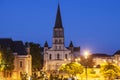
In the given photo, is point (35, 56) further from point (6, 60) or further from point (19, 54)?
point (6, 60)

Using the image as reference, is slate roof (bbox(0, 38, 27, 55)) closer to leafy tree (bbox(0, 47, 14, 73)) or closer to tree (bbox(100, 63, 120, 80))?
leafy tree (bbox(0, 47, 14, 73))

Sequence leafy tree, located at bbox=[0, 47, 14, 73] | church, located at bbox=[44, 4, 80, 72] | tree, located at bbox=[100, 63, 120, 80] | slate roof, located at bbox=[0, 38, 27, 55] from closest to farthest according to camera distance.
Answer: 1. tree, located at bbox=[100, 63, 120, 80]
2. leafy tree, located at bbox=[0, 47, 14, 73]
3. slate roof, located at bbox=[0, 38, 27, 55]
4. church, located at bbox=[44, 4, 80, 72]

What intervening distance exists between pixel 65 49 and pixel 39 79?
114726mm

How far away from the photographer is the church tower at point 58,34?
18712 cm

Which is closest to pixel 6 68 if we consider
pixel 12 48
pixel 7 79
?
pixel 7 79

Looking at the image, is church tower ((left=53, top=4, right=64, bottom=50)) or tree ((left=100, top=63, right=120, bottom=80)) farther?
church tower ((left=53, top=4, right=64, bottom=50))

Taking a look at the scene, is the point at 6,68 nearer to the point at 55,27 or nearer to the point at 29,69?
the point at 29,69

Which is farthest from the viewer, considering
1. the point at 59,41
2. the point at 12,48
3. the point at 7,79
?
the point at 59,41

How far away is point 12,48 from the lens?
100562 millimetres

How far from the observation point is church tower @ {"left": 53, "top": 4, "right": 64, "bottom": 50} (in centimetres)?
18712

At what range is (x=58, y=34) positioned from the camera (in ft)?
618

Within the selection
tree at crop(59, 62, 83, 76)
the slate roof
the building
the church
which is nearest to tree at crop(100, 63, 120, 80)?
tree at crop(59, 62, 83, 76)

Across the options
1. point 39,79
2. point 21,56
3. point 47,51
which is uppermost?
point 47,51

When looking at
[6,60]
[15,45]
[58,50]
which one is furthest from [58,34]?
[6,60]
